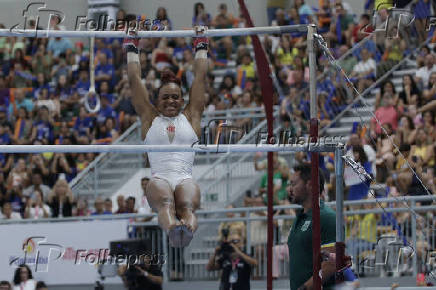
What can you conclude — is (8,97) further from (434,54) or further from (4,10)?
(434,54)

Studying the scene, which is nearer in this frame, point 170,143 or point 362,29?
point 170,143

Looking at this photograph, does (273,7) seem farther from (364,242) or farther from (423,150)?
(364,242)

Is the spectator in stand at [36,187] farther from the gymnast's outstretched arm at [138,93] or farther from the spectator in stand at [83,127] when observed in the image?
the gymnast's outstretched arm at [138,93]

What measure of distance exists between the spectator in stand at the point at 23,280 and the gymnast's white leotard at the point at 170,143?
3.45m

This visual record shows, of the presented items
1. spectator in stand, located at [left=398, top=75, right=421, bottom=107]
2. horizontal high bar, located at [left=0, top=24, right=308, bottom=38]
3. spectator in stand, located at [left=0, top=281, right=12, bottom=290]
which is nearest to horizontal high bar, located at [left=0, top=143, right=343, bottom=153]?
horizontal high bar, located at [left=0, top=24, right=308, bottom=38]

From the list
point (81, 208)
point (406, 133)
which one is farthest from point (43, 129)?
point (406, 133)

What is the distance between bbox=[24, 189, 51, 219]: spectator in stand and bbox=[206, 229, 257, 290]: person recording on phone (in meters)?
3.52

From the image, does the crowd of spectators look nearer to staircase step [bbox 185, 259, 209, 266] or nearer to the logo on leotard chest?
staircase step [bbox 185, 259, 209, 266]

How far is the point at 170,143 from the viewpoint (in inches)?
284

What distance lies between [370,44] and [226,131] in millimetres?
2396

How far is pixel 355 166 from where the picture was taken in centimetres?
618

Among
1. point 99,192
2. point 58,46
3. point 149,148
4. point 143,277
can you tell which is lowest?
point 143,277

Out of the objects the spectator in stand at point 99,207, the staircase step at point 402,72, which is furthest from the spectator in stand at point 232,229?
the staircase step at point 402,72

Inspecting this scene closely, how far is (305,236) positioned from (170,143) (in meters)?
1.38
